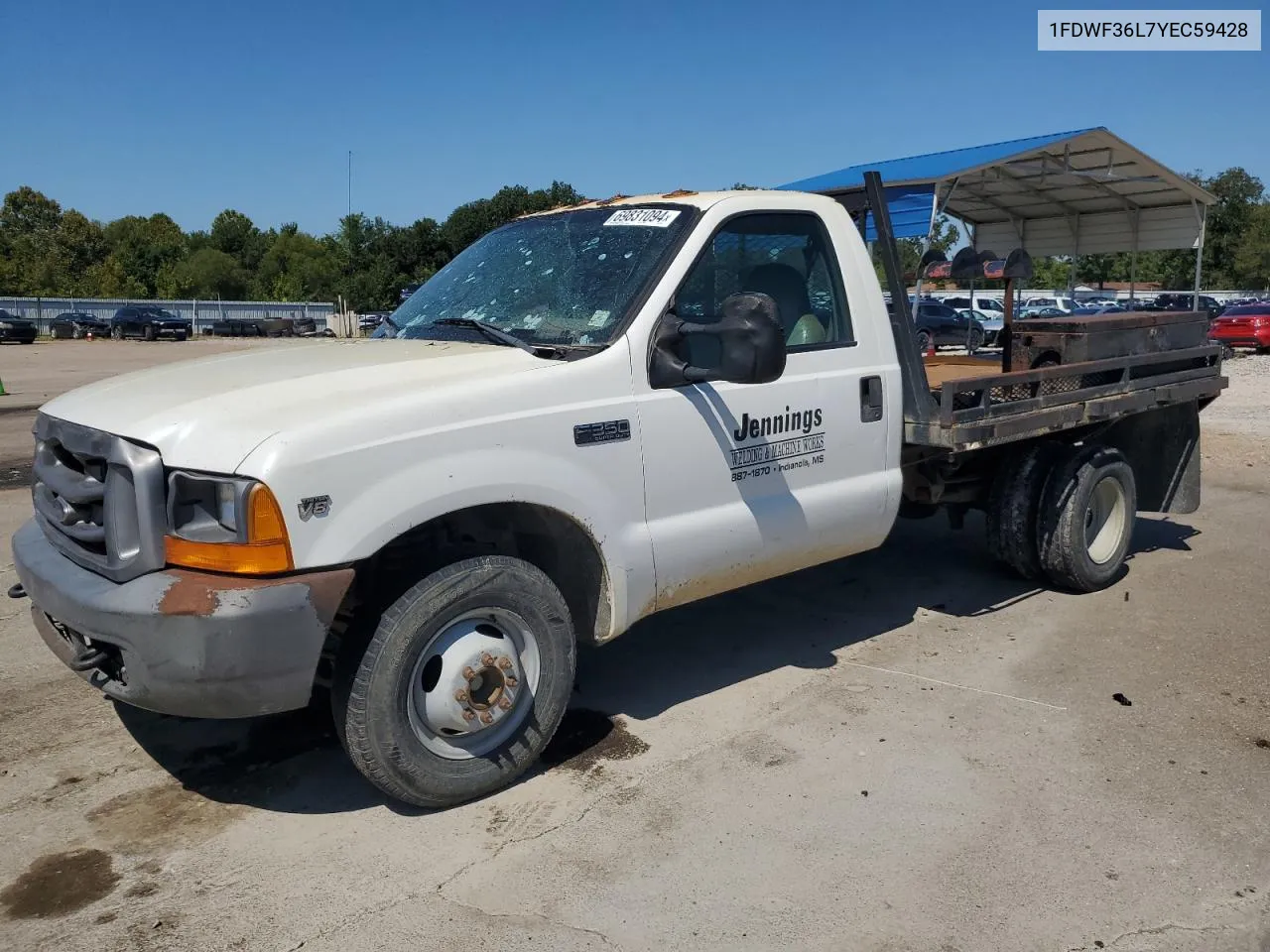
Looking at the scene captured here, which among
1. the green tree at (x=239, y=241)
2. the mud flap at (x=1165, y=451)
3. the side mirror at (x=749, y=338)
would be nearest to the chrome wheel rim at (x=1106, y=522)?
the mud flap at (x=1165, y=451)

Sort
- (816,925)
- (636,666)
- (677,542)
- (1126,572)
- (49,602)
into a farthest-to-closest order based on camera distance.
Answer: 1. (1126,572)
2. (636,666)
3. (677,542)
4. (49,602)
5. (816,925)

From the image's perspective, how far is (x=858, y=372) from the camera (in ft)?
15.4

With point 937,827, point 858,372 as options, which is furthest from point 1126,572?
point 937,827

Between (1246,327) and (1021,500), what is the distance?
27.8 m

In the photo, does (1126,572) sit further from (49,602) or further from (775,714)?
(49,602)

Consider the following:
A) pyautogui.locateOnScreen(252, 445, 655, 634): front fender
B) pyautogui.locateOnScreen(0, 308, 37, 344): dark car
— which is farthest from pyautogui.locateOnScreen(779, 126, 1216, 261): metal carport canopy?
pyautogui.locateOnScreen(0, 308, 37, 344): dark car

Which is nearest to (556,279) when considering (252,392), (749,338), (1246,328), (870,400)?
(749,338)

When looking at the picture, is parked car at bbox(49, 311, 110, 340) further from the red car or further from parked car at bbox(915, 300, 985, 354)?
the red car

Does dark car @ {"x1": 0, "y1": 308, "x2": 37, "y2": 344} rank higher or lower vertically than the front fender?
higher

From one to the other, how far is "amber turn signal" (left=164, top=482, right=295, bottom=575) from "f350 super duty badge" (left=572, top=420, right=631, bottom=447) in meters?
1.08

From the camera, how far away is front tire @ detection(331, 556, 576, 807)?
3.41 m

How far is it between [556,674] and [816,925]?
50.1 inches

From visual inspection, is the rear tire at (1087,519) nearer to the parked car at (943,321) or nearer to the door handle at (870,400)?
the door handle at (870,400)

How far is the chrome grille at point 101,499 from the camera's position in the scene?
3209 millimetres
